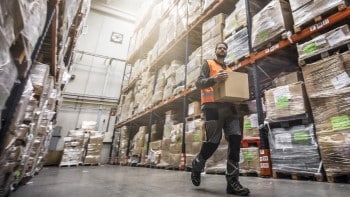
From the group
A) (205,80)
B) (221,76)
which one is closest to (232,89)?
Result: (221,76)

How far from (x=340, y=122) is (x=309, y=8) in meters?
1.60

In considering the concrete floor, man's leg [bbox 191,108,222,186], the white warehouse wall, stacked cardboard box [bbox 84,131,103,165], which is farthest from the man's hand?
the white warehouse wall

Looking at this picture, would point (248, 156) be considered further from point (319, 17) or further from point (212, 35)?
point (212, 35)

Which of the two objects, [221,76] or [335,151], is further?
[335,151]

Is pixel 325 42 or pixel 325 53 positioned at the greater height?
pixel 325 42

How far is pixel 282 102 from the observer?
324 cm

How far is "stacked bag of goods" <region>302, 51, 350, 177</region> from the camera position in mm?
2502

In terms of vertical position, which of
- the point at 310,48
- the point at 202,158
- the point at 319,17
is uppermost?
the point at 319,17

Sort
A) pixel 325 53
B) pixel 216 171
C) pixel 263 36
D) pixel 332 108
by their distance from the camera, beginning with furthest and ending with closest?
pixel 216 171 → pixel 263 36 → pixel 325 53 → pixel 332 108

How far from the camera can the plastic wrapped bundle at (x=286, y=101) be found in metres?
3.06

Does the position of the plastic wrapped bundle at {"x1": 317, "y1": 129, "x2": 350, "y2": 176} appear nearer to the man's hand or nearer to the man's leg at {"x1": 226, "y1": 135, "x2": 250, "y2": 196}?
the man's leg at {"x1": 226, "y1": 135, "x2": 250, "y2": 196}

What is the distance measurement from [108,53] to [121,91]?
2.55 meters

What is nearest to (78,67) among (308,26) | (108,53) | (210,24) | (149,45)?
(108,53)

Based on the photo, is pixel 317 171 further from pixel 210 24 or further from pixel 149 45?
pixel 149 45
